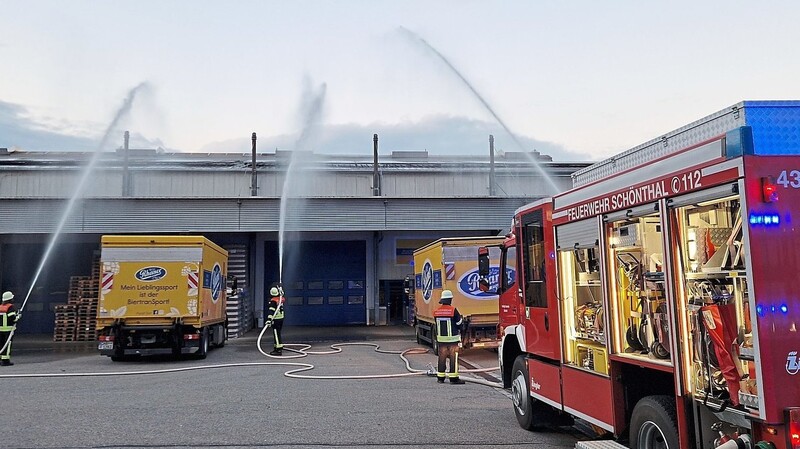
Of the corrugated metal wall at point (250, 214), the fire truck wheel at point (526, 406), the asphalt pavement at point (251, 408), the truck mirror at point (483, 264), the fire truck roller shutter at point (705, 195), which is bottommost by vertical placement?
the asphalt pavement at point (251, 408)

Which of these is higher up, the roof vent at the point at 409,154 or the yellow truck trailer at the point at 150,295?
the roof vent at the point at 409,154

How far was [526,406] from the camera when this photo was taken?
7312 millimetres

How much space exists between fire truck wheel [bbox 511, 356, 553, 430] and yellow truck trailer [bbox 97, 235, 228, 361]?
982 cm

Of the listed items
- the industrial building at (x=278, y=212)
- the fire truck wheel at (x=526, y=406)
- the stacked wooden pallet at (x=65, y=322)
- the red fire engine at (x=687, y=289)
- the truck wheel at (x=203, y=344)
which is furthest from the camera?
the stacked wooden pallet at (x=65, y=322)

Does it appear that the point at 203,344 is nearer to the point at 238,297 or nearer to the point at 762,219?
the point at 238,297

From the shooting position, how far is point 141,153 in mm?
27594

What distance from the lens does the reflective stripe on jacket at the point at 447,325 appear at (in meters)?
11.1

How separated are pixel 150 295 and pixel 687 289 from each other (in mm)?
13363

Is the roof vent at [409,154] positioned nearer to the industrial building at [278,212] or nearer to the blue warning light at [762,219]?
the industrial building at [278,212]

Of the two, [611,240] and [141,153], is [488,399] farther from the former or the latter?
[141,153]

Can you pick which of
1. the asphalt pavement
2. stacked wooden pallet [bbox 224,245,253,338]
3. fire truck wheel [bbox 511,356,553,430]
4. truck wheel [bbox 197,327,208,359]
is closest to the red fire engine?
fire truck wheel [bbox 511,356,553,430]

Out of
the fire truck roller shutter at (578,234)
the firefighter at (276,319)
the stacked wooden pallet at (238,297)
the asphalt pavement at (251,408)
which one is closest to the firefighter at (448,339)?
the asphalt pavement at (251,408)

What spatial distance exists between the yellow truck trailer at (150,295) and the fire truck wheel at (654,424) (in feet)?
40.2

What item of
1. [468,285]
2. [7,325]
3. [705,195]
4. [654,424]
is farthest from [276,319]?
[705,195]
